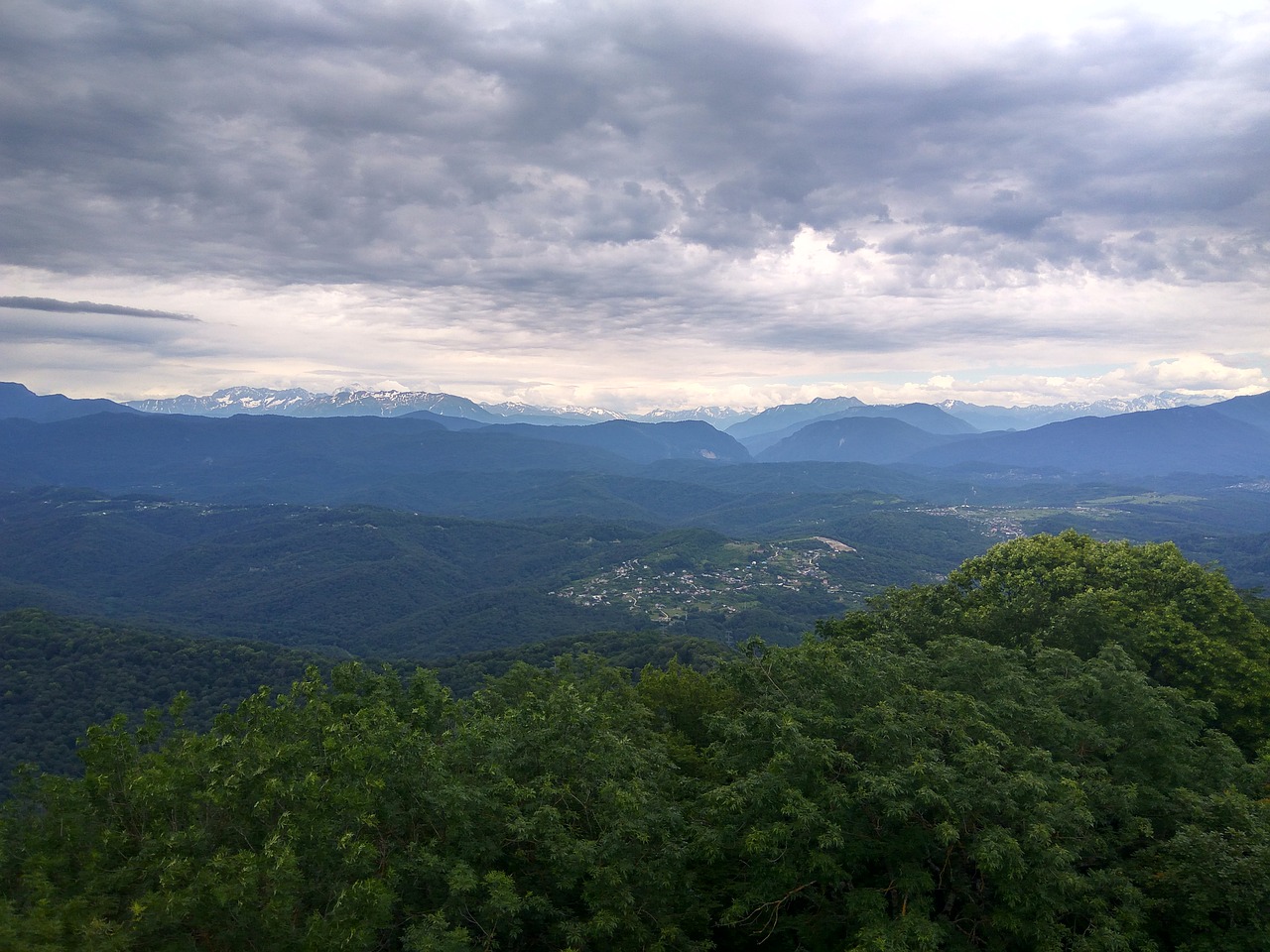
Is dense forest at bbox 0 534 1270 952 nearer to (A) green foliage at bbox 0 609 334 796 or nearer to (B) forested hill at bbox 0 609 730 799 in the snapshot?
(B) forested hill at bbox 0 609 730 799

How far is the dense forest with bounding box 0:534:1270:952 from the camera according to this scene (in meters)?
14.3

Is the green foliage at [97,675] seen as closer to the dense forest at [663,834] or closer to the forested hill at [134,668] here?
the forested hill at [134,668]

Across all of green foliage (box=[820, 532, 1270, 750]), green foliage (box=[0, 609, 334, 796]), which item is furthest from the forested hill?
green foliage (box=[820, 532, 1270, 750])

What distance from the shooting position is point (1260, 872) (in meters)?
14.9

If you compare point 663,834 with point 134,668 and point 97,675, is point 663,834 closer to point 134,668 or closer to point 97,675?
point 134,668

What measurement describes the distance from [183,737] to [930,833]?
2283cm

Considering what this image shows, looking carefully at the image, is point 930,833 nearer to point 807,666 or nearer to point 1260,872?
point 1260,872

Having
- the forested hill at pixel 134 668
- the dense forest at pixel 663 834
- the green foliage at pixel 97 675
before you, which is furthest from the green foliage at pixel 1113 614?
the green foliage at pixel 97 675

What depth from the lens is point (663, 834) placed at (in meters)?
18.0

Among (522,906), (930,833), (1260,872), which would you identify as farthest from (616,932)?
(1260,872)

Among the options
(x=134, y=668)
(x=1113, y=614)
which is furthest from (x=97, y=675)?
(x=1113, y=614)

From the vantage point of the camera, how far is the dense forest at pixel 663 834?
14328 mm


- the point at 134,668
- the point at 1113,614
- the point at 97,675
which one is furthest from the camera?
the point at 134,668

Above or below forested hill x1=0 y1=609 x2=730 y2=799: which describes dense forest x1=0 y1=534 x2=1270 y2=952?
above
